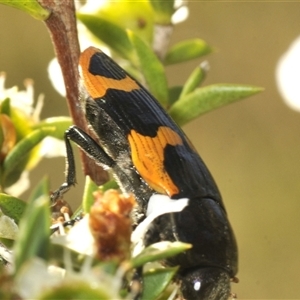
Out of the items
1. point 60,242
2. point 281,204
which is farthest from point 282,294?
point 60,242

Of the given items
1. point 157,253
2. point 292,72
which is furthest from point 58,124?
point 292,72

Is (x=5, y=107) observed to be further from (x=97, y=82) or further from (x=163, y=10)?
(x=163, y=10)

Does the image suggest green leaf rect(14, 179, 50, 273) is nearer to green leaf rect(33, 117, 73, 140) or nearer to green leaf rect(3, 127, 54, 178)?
green leaf rect(3, 127, 54, 178)

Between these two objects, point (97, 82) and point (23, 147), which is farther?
point (97, 82)

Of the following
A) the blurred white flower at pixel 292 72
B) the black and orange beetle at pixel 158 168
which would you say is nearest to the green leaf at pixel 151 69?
the black and orange beetle at pixel 158 168

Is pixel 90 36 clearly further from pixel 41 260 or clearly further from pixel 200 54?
pixel 41 260

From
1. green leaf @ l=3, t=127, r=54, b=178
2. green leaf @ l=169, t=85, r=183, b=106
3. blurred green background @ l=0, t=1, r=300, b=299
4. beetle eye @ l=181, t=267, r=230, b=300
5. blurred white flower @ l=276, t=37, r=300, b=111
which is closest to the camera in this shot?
beetle eye @ l=181, t=267, r=230, b=300

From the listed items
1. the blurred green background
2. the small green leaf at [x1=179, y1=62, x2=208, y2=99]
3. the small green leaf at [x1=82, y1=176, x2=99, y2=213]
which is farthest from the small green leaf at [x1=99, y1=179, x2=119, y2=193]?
the blurred green background

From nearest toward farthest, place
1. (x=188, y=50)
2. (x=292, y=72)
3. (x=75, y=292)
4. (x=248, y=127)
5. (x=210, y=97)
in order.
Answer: (x=75, y=292) < (x=210, y=97) < (x=188, y=50) < (x=292, y=72) < (x=248, y=127)

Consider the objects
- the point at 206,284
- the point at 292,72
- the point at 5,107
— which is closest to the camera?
the point at 206,284
